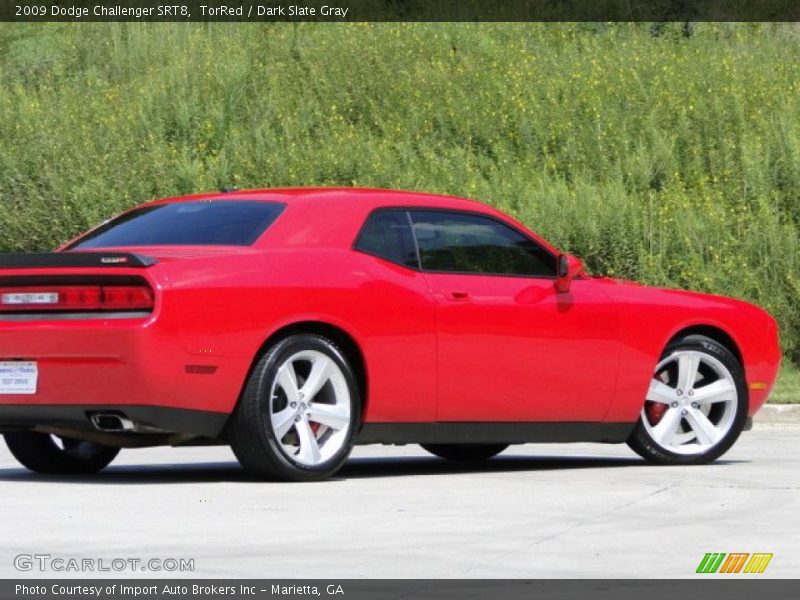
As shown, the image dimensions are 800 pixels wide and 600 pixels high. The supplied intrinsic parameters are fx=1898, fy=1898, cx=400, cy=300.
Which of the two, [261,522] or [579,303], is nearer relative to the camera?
[261,522]

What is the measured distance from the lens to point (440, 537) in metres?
7.71

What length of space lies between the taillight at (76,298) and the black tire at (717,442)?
3.49 meters

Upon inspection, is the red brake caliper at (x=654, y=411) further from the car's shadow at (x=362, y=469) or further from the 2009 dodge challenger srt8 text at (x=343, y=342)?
the car's shadow at (x=362, y=469)

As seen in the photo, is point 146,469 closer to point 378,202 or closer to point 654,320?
point 378,202

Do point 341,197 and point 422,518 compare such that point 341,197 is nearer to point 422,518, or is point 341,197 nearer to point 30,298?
point 30,298

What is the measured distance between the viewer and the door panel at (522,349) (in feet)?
34.3

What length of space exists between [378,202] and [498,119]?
19136 millimetres

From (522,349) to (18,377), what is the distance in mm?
2845

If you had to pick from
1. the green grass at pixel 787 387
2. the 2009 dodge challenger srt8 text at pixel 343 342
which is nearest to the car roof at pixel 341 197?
the 2009 dodge challenger srt8 text at pixel 343 342

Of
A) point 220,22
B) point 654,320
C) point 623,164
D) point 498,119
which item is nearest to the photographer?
point 654,320

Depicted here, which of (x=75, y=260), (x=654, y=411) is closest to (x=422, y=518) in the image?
(x=75, y=260)

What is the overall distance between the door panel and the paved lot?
41 centimetres

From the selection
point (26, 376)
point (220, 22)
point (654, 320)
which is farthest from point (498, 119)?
point (26, 376)

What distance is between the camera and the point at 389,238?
1050 cm
